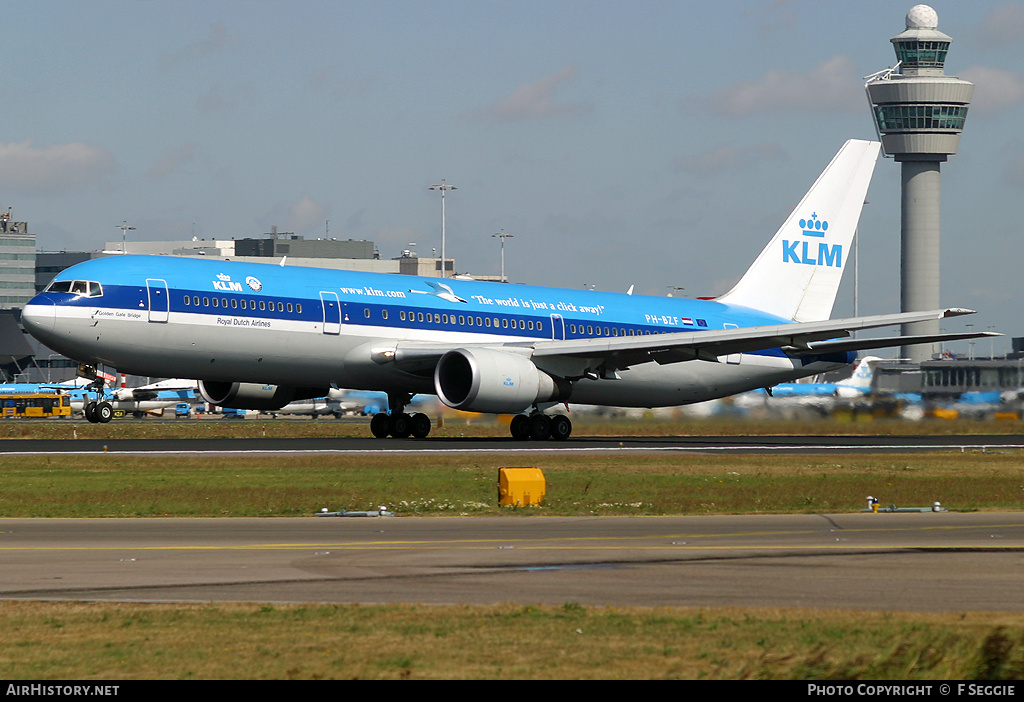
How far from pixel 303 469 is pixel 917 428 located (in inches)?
1016

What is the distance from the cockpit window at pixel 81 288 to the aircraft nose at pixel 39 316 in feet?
1.78

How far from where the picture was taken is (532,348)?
40.2m

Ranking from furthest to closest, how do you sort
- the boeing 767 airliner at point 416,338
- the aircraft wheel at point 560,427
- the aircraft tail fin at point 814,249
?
the aircraft tail fin at point 814,249 < the aircraft wheel at point 560,427 < the boeing 767 airliner at point 416,338

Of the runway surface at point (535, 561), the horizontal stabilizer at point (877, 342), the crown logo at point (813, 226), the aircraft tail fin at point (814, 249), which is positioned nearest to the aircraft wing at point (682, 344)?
the horizontal stabilizer at point (877, 342)

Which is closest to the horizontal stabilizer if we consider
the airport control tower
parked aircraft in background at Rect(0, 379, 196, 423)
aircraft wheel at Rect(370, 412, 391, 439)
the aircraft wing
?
the aircraft wing

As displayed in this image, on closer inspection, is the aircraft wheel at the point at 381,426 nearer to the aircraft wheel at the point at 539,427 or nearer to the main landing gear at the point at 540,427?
the main landing gear at the point at 540,427

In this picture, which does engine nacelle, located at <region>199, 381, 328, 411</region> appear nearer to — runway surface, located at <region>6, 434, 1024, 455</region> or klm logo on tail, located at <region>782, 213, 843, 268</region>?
runway surface, located at <region>6, 434, 1024, 455</region>

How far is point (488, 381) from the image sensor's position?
37.4 metres

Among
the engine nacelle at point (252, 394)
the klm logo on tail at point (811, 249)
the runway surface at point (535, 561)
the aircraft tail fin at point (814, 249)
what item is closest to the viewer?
the runway surface at point (535, 561)

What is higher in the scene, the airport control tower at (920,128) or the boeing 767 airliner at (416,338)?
the airport control tower at (920,128)

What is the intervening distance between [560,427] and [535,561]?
86.3 ft

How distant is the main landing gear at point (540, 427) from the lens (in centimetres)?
4069

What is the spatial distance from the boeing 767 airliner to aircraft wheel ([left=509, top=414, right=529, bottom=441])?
70 mm

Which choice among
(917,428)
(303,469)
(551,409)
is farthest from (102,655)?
(917,428)
